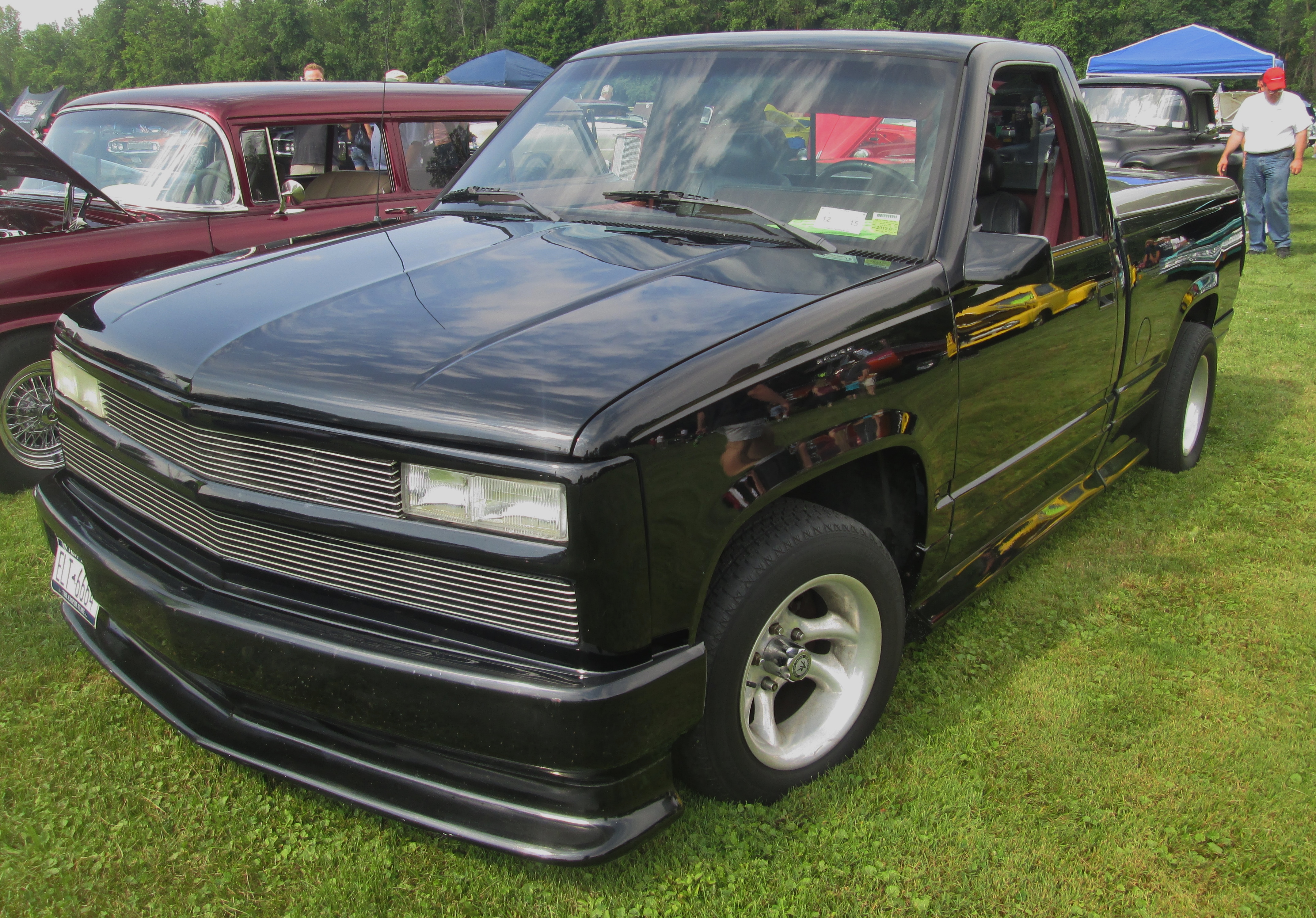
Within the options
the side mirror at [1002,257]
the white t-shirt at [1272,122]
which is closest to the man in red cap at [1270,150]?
the white t-shirt at [1272,122]

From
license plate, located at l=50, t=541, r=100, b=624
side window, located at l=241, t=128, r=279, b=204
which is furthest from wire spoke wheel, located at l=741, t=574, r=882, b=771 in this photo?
side window, located at l=241, t=128, r=279, b=204

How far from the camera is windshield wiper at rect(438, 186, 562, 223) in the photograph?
2.99 m

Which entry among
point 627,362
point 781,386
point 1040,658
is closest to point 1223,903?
point 1040,658

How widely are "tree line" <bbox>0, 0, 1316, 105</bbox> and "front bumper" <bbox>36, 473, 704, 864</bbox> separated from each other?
5723cm

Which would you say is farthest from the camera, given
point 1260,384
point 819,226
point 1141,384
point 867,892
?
point 1260,384

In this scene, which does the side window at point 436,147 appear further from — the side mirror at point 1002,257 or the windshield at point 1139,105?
the windshield at point 1139,105

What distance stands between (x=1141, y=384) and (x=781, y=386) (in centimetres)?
261

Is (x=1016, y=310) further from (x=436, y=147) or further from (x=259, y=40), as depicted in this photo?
(x=259, y=40)

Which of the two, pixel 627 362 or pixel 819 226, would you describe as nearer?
pixel 627 362

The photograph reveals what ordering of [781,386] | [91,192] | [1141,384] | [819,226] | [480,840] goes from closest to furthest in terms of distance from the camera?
[480,840] < [781,386] < [819,226] < [1141,384] < [91,192]

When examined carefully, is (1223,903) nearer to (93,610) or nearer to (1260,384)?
(93,610)

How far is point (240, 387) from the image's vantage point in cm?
194

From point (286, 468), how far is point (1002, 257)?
6.21 feet

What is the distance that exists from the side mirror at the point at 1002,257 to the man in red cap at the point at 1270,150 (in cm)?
955
